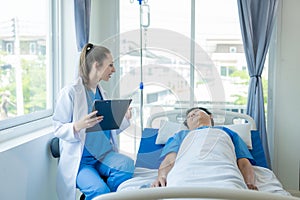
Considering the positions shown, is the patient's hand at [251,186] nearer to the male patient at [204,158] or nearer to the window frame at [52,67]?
the male patient at [204,158]

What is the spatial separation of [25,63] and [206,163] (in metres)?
1.34

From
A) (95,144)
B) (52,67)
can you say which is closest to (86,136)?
(95,144)

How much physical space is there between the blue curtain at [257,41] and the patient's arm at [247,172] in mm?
822

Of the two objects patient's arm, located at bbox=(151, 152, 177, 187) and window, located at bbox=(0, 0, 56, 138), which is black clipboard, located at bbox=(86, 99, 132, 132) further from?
window, located at bbox=(0, 0, 56, 138)

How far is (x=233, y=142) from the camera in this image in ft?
7.70

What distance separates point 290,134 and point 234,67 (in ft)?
2.29

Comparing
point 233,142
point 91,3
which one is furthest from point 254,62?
point 91,3

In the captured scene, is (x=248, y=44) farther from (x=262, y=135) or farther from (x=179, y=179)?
(x=179, y=179)

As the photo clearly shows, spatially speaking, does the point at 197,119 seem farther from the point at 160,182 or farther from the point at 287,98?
the point at 287,98

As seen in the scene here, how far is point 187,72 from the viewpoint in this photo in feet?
8.18

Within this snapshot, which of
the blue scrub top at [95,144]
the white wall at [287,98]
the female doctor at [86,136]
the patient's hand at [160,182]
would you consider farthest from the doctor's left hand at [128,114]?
the white wall at [287,98]

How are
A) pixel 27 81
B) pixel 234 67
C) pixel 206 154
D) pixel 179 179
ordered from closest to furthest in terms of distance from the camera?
pixel 179 179 → pixel 206 154 → pixel 27 81 → pixel 234 67

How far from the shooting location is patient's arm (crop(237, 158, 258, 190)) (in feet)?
6.62

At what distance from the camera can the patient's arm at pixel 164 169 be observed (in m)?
1.99
